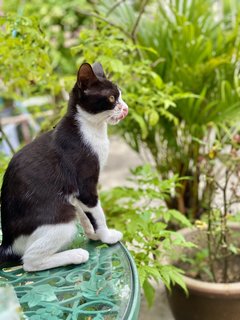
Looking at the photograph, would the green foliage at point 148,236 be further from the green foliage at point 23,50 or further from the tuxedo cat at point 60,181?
the green foliage at point 23,50

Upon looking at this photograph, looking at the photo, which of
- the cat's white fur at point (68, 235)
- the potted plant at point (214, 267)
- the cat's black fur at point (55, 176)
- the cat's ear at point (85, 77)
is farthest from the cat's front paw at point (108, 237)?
the potted plant at point (214, 267)

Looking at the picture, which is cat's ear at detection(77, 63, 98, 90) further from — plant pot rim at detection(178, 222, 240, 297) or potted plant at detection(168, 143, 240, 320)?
plant pot rim at detection(178, 222, 240, 297)

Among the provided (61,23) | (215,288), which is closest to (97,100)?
(215,288)

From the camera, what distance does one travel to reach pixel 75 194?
1.23 m

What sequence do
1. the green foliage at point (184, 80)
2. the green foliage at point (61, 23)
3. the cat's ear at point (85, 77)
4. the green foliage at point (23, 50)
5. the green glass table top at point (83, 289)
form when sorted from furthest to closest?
the green foliage at point (61, 23), the green foliage at point (184, 80), the green foliage at point (23, 50), the cat's ear at point (85, 77), the green glass table top at point (83, 289)

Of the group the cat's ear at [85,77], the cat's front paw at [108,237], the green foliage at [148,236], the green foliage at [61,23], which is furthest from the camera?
the green foliage at [61,23]

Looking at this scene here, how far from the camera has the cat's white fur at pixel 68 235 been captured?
116 centimetres

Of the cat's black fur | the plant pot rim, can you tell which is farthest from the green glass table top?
the plant pot rim

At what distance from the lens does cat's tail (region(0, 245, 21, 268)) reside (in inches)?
48.6

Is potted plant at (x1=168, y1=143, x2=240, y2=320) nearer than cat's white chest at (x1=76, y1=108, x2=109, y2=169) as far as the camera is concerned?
No

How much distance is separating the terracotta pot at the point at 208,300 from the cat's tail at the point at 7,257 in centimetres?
81

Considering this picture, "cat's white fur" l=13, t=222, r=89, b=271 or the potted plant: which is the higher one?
"cat's white fur" l=13, t=222, r=89, b=271

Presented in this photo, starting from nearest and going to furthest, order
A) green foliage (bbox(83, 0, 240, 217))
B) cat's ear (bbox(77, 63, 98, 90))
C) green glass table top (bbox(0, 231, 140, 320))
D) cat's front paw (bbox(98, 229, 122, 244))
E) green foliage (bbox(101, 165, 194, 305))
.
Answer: green glass table top (bbox(0, 231, 140, 320))
cat's ear (bbox(77, 63, 98, 90))
cat's front paw (bbox(98, 229, 122, 244))
green foliage (bbox(101, 165, 194, 305))
green foliage (bbox(83, 0, 240, 217))

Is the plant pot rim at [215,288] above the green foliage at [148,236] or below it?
below
